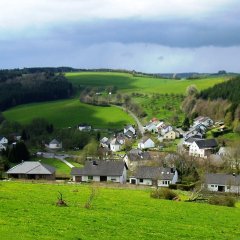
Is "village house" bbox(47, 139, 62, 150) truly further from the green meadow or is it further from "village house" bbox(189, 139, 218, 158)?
"village house" bbox(189, 139, 218, 158)

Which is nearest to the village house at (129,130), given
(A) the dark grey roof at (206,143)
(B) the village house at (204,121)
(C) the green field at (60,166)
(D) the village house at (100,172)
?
(B) the village house at (204,121)

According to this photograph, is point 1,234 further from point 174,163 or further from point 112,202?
point 174,163

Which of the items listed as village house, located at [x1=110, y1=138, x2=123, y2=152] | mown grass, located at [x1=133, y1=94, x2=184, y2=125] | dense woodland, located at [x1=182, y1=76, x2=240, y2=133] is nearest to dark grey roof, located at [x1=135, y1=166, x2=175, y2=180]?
village house, located at [x1=110, y1=138, x2=123, y2=152]

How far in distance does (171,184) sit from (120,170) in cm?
1057

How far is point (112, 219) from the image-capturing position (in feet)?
100

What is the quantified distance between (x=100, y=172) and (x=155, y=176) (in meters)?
8.61

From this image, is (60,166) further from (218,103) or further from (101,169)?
(218,103)

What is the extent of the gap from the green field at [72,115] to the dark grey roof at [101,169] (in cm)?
7847

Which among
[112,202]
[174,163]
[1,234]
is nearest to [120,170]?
[174,163]

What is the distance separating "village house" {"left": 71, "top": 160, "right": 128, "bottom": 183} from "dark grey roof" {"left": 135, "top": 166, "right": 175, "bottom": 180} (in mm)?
2869

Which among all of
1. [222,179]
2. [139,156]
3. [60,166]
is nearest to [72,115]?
[139,156]

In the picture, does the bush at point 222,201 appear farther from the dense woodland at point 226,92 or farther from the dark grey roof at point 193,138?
the dense woodland at point 226,92

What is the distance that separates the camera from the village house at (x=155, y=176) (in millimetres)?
72438

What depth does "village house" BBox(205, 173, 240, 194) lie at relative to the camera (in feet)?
224
